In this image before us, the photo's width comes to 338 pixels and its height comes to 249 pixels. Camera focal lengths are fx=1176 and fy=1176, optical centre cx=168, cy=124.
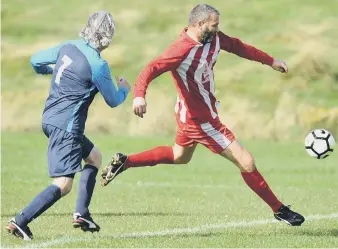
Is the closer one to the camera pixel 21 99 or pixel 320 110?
pixel 320 110

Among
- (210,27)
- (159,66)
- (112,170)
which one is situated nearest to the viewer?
(159,66)

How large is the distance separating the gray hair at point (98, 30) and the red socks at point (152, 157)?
1913 mm

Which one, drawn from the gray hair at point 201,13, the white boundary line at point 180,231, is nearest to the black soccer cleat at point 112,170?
the white boundary line at point 180,231

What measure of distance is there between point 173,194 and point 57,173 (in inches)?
177

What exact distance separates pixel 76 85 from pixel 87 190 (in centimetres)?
102

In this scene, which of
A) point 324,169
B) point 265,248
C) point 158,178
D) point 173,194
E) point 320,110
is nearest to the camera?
point 265,248

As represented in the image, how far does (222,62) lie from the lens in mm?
29078

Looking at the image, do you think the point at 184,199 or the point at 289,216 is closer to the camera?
the point at 289,216

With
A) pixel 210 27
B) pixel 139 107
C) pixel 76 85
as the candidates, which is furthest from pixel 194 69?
pixel 76 85

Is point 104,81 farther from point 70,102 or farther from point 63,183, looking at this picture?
point 63,183

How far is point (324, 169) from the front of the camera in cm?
1758

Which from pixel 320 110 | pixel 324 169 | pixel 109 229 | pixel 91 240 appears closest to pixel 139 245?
pixel 91 240

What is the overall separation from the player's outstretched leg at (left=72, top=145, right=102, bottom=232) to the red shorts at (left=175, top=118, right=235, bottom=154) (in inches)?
37.3

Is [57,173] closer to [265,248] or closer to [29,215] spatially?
[29,215]
